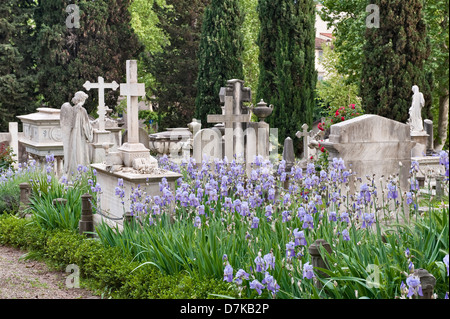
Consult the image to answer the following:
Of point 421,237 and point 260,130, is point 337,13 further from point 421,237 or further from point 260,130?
point 421,237

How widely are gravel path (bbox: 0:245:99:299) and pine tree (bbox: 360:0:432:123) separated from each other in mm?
14124

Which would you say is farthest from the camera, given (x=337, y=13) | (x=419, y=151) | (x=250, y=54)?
(x=250, y=54)

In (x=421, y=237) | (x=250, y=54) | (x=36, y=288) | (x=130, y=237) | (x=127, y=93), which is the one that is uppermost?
(x=250, y=54)

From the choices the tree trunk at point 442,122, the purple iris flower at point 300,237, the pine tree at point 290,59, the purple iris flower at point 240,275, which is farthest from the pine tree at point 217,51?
the purple iris flower at point 240,275

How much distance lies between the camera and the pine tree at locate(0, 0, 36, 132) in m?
22.2

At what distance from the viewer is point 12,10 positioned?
23469 mm

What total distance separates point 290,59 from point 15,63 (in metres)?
10.1

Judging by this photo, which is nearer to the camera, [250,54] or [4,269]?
[4,269]

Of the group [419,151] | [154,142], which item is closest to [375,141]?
[419,151]

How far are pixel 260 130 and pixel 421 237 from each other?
321 inches

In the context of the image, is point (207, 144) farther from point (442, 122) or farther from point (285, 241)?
point (442, 122)

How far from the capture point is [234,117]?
12180 mm

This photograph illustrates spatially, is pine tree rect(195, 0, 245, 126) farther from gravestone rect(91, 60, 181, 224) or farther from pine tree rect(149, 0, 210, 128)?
gravestone rect(91, 60, 181, 224)

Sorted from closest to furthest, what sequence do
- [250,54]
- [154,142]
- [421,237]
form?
[421,237]
[154,142]
[250,54]
